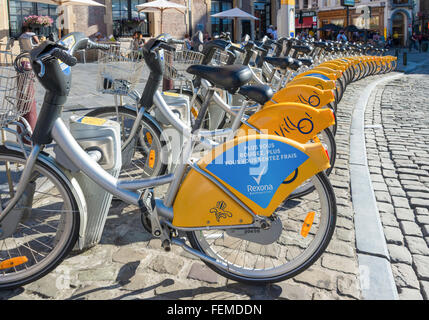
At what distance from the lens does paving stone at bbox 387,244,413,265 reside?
2.66 metres

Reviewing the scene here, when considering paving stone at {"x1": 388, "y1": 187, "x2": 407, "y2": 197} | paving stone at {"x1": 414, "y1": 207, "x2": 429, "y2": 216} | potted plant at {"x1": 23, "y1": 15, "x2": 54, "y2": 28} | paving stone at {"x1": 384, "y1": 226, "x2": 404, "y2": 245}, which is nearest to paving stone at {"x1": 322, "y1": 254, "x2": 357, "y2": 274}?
paving stone at {"x1": 384, "y1": 226, "x2": 404, "y2": 245}

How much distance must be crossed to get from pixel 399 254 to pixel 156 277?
1.60m

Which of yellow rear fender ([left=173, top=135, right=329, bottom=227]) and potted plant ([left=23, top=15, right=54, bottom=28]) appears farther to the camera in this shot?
potted plant ([left=23, top=15, right=54, bottom=28])

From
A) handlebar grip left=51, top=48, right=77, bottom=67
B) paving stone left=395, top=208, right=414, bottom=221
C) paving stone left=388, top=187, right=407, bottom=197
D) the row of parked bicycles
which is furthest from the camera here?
paving stone left=388, top=187, right=407, bottom=197

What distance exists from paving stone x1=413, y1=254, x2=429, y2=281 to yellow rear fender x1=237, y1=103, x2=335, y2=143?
43.7 inches

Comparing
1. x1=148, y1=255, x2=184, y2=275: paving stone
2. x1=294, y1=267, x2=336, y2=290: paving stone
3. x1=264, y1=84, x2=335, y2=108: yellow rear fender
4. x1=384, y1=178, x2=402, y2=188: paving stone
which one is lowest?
x1=294, y1=267, x2=336, y2=290: paving stone

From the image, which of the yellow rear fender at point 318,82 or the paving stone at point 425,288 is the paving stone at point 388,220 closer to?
the paving stone at point 425,288

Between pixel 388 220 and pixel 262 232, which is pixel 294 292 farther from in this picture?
pixel 388 220

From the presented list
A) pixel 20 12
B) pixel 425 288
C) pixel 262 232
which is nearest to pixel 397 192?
pixel 425 288

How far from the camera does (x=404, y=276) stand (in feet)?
8.16

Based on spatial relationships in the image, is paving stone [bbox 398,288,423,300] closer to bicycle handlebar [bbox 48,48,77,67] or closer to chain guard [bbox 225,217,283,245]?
chain guard [bbox 225,217,283,245]

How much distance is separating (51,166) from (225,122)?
297 centimetres

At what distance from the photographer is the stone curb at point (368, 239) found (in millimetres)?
2323
